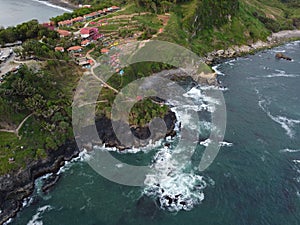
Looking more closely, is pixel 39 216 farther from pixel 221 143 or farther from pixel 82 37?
pixel 82 37

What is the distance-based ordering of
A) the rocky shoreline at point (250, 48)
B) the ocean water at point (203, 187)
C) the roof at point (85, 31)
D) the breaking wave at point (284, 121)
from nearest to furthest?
1. the ocean water at point (203, 187)
2. the breaking wave at point (284, 121)
3. the roof at point (85, 31)
4. the rocky shoreline at point (250, 48)

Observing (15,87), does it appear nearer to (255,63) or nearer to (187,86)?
(187,86)

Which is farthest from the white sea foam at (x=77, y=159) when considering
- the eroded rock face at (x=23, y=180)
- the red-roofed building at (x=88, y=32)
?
the red-roofed building at (x=88, y=32)

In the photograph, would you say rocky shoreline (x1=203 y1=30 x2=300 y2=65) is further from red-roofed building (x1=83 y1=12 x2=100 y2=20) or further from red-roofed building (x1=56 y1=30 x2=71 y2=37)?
red-roofed building (x1=56 y1=30 x2=71 y2=37)

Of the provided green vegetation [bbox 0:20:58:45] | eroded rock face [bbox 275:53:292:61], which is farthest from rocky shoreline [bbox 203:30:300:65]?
green vegetation [bbox 0:20:58:45]

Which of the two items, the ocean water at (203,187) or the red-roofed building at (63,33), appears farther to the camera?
the red-roofed building at (63,33)

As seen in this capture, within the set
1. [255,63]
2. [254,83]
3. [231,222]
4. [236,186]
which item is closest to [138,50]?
[254,83]

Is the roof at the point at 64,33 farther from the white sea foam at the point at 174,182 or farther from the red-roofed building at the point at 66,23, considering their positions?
the white sea foam at the point at 174,182

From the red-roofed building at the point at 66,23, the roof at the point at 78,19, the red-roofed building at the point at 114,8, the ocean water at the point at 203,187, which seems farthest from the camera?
the red-roofed building at the point at 114,8
